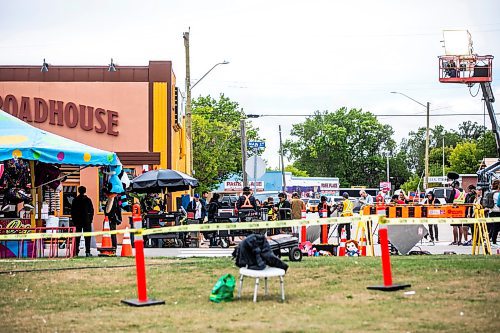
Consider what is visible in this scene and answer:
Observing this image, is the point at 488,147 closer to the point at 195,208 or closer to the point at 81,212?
the point at 195,208

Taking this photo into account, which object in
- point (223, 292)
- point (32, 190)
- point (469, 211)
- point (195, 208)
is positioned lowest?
point (223, 292)

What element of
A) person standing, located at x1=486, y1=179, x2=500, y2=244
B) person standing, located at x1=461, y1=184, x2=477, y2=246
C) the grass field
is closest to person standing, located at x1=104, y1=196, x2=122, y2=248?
the grass field

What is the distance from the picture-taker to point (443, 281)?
1377 cm

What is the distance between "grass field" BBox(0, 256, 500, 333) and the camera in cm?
1039

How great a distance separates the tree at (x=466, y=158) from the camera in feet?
394

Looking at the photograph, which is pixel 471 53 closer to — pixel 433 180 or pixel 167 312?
pixel 167 312

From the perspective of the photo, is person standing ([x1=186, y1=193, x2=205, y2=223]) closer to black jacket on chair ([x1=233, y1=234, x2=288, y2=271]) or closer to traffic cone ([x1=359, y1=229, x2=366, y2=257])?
traffic cone ([x1=359, y1=229, x2=366, y2=257])


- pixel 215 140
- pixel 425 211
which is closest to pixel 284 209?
pixel 425 211

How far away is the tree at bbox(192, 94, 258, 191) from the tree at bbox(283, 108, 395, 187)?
39.5 meters

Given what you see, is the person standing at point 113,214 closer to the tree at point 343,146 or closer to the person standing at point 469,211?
the person standing at point 469,211

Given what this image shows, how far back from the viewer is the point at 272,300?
1223 cm

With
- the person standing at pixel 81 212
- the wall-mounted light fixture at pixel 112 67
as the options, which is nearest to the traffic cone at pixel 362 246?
the person standing at pixel 81 212

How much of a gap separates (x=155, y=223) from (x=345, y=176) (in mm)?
104753

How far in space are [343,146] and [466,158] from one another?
58.9 ft
